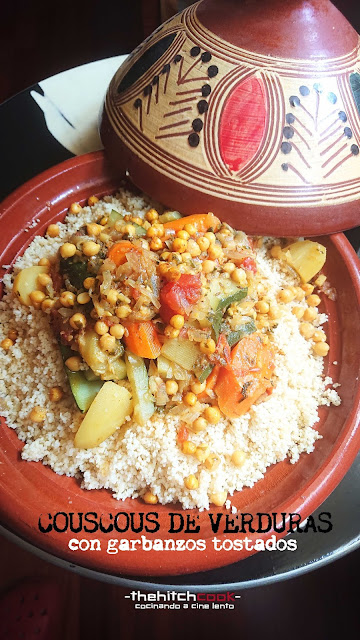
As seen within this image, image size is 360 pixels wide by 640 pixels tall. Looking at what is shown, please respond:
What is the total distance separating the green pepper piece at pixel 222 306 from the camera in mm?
1744

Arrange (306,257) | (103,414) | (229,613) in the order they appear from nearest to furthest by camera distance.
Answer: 1. (103,414)
2. (229,613)
3. (306,257)

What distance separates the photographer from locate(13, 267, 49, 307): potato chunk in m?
1.89

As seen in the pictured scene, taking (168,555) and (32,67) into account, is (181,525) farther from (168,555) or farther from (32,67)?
(32,67)

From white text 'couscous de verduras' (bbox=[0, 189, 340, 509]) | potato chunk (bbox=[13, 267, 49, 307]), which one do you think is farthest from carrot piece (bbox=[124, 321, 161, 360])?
potato chunk (bbox=[13, 267, 49, 307])

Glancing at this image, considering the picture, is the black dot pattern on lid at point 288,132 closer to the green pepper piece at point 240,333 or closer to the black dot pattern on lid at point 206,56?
the black dot pattern on lid at point 206,56

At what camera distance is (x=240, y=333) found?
179 cm

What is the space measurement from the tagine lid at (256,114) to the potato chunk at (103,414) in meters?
0.75

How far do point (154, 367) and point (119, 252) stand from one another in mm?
407

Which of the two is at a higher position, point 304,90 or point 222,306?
point 304,90

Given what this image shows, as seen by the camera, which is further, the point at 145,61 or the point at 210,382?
the point at 145,61

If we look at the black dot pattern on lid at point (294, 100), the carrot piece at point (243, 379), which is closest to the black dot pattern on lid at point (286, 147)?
the black dot pattern on lid at point (294, 100)

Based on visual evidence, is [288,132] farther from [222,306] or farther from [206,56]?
[222,306]

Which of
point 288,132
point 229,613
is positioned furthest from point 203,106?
point 229,613

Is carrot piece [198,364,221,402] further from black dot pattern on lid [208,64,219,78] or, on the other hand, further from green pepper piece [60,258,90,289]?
black dot pattern on lid [208,64,219,78]
